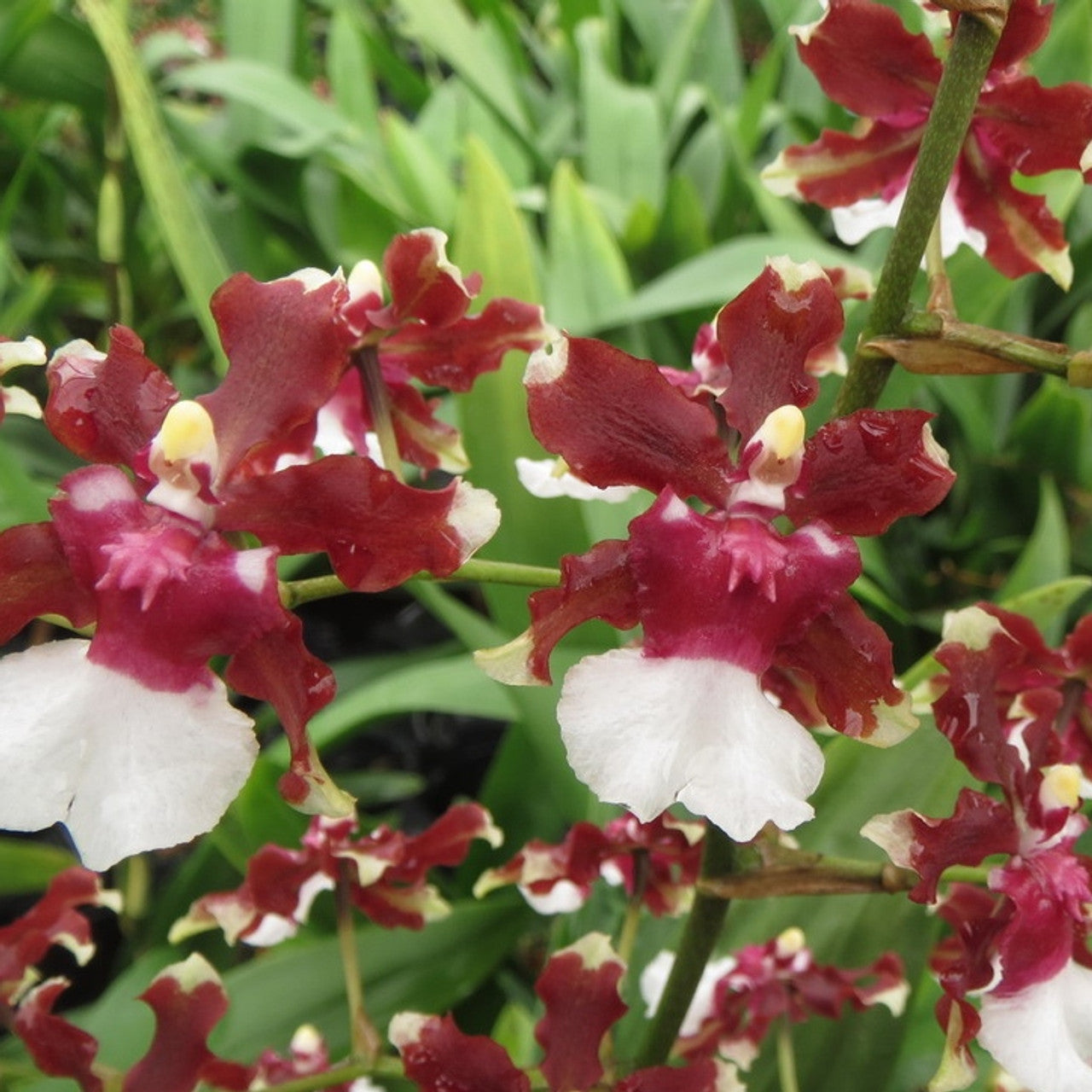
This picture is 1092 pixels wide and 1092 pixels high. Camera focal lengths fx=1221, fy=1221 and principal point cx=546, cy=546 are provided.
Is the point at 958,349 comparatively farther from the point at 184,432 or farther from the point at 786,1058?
the point at 786,1058

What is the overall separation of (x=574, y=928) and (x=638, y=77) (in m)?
1.70

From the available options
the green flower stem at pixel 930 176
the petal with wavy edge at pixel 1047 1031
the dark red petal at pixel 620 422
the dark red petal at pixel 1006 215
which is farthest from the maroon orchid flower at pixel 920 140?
the petal with wavy edge at pixel 1047 1031

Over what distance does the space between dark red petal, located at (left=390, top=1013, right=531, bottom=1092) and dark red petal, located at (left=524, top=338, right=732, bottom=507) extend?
0.27 metres

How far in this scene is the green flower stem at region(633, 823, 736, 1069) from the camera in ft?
1.70

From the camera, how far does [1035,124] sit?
20.9 inches

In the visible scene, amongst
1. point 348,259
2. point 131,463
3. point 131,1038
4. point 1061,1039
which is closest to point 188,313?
point 348,259

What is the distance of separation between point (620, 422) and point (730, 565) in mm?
62

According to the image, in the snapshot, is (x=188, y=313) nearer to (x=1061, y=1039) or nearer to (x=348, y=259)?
(x=348, y=259)

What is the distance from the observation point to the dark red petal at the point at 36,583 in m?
0.41

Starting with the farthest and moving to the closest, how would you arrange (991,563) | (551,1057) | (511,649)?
(991,563), (551,1057), (511,649)

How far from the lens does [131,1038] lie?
0.96m

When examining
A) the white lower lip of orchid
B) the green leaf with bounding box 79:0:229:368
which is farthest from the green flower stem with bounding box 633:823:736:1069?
the green leaf with bounding box 79:0:229:368

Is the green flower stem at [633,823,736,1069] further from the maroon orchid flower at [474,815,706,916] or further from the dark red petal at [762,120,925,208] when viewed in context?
the dark red petal at [762,120,925,208]

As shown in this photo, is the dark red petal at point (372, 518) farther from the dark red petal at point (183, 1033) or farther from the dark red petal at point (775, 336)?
the dark red petal at point (183, 1033)
